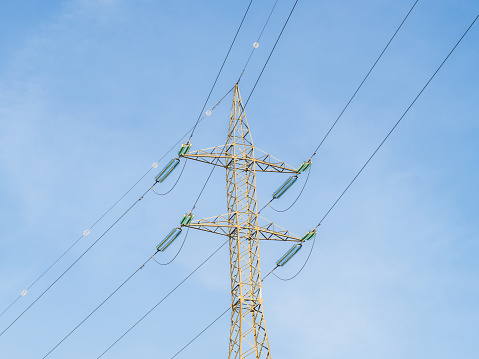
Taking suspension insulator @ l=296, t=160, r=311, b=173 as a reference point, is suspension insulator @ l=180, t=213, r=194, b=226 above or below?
below

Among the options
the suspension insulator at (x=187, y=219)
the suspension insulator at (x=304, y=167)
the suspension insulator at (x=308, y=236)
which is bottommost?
the suspension insulator at (x=187, y=219)

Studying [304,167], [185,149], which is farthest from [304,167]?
[185,149]

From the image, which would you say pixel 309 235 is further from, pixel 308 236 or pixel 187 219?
pixel 187 219

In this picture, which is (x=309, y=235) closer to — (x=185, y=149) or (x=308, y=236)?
(x=308, y=236)

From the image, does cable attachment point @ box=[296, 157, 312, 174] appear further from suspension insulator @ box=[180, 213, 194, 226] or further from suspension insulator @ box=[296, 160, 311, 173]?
suspension insulator @ box=[180, 213, 194, 226]

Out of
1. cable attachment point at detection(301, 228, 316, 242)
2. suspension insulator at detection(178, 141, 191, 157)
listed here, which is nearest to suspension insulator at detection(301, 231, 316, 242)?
cable attachment point at detection(301, 228, 316, 242)

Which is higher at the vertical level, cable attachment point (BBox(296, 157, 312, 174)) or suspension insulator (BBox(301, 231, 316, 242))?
cable attachment point (BBox(296, 157, 312, 174))

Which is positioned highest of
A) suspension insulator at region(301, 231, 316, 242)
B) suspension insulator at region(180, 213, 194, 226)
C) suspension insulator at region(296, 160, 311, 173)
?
suspension insulator at region(296, 160, 311, 173)

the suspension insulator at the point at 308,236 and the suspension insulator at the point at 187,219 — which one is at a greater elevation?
the suspension insulator at the point at 308,236

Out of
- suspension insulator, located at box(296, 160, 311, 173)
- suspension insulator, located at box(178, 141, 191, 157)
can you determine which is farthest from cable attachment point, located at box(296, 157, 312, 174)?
suspension insulator, located at box(178, 141, 191, 157)

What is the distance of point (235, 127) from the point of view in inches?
1642

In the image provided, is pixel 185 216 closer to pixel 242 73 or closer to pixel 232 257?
pixel 232 257

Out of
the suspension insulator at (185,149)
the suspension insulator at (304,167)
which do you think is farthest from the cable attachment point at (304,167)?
the suspension insulator at (185,149)

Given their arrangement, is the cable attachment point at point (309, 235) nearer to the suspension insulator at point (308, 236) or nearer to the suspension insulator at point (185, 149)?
the suspension insulator at point (308, 236)
